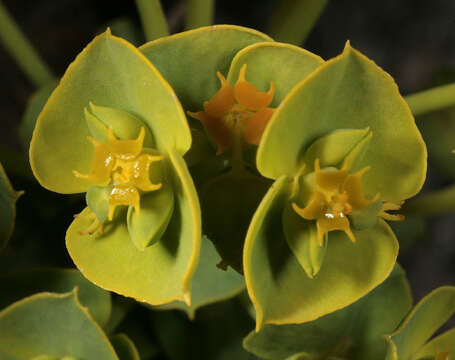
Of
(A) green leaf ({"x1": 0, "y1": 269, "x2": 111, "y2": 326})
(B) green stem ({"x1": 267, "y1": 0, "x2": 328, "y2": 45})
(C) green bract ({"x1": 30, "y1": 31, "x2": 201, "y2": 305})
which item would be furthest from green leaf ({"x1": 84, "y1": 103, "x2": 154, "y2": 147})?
(B) green stem ({"x1": 267, "y1": 0, "x2": 328, "y2": 45})

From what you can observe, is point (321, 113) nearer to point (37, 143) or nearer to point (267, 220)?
point (267, 220)

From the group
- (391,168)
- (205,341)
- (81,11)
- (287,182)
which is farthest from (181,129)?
(81,11)

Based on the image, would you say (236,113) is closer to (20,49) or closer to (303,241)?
(303,241)

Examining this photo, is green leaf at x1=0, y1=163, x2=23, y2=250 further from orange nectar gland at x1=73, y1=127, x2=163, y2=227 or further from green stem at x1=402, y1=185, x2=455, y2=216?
green stem at x1=402, y1=185, x2=455, y2=216

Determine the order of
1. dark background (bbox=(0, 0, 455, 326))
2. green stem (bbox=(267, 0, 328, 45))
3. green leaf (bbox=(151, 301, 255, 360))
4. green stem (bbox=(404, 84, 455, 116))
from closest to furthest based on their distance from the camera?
green stem (bbox=(404, 84, 455, 116)), green leaf (bbox=(151, 301, 255, 360)), green stem (bbox=(267, 0, 328, 45)), dark background (bbox=(0, 0, 455, 326))

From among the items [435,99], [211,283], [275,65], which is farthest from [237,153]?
[435,99]

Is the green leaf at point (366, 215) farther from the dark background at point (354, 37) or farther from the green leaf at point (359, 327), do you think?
the dark background at point (354, 37)
